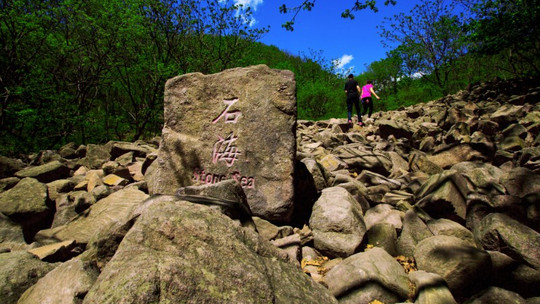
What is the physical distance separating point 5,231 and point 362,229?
374 cm

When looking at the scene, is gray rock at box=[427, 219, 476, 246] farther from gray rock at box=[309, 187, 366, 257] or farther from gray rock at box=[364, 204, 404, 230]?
gray rock at box=[309, 187, 366, 257]

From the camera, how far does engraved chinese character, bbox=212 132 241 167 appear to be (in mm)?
3383

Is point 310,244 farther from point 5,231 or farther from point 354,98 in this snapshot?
point 354,98

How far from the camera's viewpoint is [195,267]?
1353 millimetres

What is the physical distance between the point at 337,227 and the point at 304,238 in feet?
1.22

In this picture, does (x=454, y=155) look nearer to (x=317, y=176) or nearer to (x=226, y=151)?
(x=317, y=176)

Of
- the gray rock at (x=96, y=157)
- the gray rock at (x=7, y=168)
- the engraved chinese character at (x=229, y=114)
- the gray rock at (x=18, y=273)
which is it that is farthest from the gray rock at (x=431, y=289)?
the gray rock at (x=7, y=168)

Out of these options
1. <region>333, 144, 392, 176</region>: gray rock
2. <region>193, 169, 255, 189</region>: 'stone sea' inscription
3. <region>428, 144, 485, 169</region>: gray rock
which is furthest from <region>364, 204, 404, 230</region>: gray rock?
<region>428, 144, 485, 169</region>: gray rock

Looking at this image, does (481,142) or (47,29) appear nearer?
(481,142)

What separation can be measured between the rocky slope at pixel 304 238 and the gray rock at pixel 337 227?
11mm

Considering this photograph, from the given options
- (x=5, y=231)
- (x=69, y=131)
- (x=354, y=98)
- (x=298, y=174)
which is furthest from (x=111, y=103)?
(x=298, y=174)

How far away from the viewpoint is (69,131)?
33.2 ft

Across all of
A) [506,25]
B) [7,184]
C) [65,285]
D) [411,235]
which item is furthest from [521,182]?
[506,25]

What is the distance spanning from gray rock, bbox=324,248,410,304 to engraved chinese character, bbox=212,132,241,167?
1.77 metres
